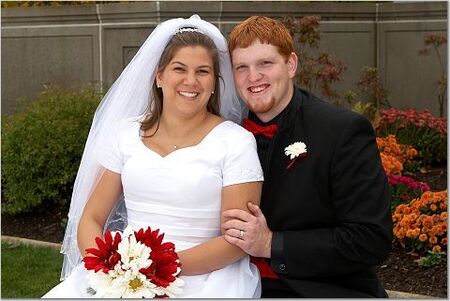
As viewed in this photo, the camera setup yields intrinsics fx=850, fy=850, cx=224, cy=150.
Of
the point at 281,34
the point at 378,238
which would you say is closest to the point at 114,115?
the point at 281,34

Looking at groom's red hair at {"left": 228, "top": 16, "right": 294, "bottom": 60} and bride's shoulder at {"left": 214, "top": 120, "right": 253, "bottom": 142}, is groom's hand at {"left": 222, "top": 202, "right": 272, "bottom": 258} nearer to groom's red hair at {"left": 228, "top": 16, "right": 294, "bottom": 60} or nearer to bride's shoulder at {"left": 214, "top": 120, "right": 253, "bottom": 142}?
bride's shoulder at {"left": 214, "top": 120, "right": 253, "bottom": 142}

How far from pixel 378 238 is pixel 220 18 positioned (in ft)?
20.9

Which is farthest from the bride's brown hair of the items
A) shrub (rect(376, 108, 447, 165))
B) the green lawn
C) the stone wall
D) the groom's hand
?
the stone wall

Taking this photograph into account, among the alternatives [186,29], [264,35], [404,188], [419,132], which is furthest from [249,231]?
[419,132]

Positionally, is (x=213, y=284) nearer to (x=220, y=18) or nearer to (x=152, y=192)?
(x=152, y=192)

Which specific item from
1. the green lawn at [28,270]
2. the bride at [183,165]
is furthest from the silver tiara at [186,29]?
the green lawn at [28,270]

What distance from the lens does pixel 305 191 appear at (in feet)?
10.9

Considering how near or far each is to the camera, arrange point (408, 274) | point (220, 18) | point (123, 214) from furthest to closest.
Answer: point (220, 18) < point (408, 274) < point (123, 214)

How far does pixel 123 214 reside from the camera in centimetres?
374

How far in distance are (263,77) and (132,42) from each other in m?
6.24

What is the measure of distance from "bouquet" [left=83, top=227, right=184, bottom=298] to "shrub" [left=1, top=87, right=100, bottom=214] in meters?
4.35

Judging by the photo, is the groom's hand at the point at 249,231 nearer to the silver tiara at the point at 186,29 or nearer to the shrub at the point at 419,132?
the silver tiara at the point at 186,29

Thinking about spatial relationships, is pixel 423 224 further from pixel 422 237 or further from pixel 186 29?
pixel 186 29

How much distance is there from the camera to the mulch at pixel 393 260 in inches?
218
